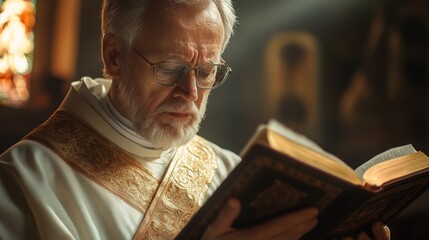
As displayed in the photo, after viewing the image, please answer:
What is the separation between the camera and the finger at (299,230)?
1.75 metres

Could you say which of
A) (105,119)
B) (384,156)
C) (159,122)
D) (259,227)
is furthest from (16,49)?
(259,227)

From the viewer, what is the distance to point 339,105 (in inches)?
289

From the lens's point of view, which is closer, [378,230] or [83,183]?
[378,230]

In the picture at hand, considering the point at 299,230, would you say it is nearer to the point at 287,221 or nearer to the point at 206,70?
the point at 287,221

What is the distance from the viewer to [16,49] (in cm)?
641

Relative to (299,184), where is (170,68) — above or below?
below

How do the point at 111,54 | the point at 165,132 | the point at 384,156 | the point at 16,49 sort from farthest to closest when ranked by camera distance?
the point at 16,49
the point at 111,54
the point at 165,132
the point at 384,156

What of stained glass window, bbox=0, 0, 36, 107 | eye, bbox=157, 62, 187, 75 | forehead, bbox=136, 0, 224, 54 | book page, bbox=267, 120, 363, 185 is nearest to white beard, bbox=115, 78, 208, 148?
eye, bbox=157, 62, 187, 75

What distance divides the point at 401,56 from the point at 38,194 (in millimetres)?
5321

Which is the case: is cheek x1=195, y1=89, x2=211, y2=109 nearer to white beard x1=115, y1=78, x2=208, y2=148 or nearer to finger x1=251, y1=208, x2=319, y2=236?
white beard x1=115, y1=78, x2=208, y2=148

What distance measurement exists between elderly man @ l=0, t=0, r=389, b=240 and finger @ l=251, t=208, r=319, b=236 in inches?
18.8

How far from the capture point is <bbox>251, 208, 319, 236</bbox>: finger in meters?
1.70

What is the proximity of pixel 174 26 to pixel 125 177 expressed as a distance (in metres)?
0.60

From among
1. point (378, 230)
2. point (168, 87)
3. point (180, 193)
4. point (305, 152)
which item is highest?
point (305, 152)
